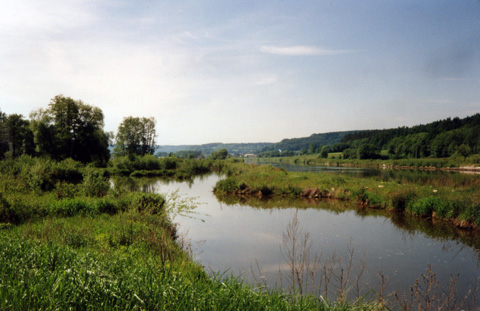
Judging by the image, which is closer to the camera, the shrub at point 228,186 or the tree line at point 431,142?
the shrub at point 228,186

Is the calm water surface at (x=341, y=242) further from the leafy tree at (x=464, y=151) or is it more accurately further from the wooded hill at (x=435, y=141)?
the wooded hill at (x=435, y=141)

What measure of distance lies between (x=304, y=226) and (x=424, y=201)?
24.5ft

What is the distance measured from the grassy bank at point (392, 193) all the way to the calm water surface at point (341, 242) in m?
1.15

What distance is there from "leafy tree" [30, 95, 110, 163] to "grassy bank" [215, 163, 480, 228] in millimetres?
22242

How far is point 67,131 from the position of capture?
119ft

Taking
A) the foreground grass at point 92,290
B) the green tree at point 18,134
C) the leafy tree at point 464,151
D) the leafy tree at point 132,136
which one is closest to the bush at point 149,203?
the foreground grass at point 92,290

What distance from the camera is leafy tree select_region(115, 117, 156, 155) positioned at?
6122cm

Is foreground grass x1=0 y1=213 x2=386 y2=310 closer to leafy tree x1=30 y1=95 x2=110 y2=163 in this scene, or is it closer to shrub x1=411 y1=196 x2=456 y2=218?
shrub x1=411 y1=196 x2=456 y2=218

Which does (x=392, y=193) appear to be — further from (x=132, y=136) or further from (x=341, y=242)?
(x=132, y=136)

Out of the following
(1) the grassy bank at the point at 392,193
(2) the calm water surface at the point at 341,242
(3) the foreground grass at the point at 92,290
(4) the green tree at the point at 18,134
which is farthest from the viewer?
(4) the green tree at the point at 18,134

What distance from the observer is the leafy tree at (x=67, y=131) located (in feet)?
115

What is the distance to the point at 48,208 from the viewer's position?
453 inches

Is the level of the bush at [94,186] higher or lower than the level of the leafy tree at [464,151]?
lower

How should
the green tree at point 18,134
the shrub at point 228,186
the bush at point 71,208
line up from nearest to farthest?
the bush at point 71,208 < the shrub at point 228,186 < the green tree at point 18,134
